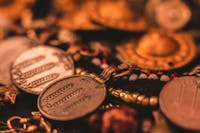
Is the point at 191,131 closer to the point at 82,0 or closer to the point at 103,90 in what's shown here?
the point at 103,90

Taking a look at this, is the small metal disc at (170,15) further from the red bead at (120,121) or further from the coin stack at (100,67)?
the red bead at (120,121)

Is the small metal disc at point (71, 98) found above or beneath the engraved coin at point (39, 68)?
beneath

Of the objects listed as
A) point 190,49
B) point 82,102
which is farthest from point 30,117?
point 190,49

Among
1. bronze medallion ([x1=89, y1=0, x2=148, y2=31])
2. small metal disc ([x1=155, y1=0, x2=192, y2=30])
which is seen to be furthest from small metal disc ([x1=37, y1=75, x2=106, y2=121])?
small metal disc ([x1=155, y1=0, x2=192, y2=30])

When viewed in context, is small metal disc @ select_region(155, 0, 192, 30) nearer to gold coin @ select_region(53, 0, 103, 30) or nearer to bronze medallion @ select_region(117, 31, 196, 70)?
bronze medallion @ select_region(117, 31, 196, 70)

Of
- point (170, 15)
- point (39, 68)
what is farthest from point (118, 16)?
point (39, 68)

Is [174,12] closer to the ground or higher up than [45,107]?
higher up

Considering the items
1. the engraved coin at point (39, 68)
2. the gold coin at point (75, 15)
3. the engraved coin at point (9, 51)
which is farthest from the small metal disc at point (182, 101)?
the engraved coin at point (9, 51)
